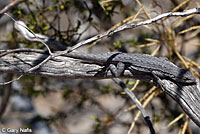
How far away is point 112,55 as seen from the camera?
218 centimetres

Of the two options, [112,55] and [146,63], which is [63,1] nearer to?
[112,55]

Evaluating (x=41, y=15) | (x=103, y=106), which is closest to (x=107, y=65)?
(x=41, y=15)

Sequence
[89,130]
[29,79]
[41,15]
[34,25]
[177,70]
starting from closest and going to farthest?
[177,70], [34,25], [41,15], [29,79], [89,130]

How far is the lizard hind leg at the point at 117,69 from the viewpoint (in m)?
1.97

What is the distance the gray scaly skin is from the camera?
1910mm

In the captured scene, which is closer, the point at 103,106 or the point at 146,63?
the point at 146,63

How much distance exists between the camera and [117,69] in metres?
2.07

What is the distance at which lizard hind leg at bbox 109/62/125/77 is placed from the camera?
197cm

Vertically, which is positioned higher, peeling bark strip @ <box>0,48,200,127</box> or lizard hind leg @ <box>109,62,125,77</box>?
peeling bark strip @ <box>0,48,200,127</box>

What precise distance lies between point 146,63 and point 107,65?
33 centimetres

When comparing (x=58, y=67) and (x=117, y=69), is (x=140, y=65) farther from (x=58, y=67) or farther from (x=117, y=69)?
(x=58, y=67)

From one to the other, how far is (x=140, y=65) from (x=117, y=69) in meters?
0.20

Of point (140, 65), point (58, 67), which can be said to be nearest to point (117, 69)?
point (140, 65)

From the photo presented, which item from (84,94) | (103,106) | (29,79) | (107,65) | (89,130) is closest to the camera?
(107,65)
